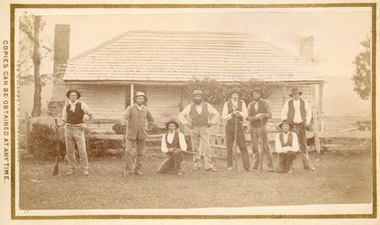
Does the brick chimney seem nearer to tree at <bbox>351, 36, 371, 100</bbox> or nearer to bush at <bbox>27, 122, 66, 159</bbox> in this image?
bush at <bbox>27, 122, 66, 159</bbox>

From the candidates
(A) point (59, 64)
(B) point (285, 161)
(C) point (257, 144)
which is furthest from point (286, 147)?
(A) point (59, 64)

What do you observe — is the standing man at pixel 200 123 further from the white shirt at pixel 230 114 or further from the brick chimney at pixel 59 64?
the brick chimney at pixel 59 64

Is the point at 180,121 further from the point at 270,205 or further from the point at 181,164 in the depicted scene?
the point at 270,205

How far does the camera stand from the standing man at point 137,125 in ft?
14.0

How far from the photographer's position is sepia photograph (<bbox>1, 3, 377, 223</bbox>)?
4164 millimetres

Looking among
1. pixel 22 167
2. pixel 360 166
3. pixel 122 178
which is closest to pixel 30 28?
pixel 22 167

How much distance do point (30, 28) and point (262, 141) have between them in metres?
2.88

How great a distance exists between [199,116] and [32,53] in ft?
6.50

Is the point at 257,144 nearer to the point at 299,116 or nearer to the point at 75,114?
the point at 299,116

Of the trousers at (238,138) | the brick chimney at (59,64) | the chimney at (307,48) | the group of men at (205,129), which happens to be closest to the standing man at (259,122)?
the group of men at (205,129)

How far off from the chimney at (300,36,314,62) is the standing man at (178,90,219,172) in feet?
4.02

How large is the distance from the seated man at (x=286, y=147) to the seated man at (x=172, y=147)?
3.55 ft

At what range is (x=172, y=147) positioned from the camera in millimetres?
4324

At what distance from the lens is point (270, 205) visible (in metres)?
4.17
